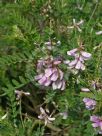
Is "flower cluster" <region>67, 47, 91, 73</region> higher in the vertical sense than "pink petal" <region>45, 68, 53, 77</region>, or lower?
higher

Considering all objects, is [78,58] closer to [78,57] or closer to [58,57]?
[78,57]

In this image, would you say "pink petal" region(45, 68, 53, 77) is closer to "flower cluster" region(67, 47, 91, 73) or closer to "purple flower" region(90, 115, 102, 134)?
"flower cluster" region(67, 47, 91, 73)

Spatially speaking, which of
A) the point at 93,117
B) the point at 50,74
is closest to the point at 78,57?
the point at 50,74

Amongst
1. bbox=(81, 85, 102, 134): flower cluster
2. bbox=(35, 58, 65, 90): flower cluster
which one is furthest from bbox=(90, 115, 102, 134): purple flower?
bbox=(35, 58, 65, 90): flower cluster

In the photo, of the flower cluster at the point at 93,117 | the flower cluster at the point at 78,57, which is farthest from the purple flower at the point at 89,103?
the flower cluster at the point at 78,57

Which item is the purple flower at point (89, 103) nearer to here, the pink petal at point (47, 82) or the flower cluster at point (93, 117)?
the flower cluster at point (93, 117)

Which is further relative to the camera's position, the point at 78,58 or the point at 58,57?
the point at 58,57
